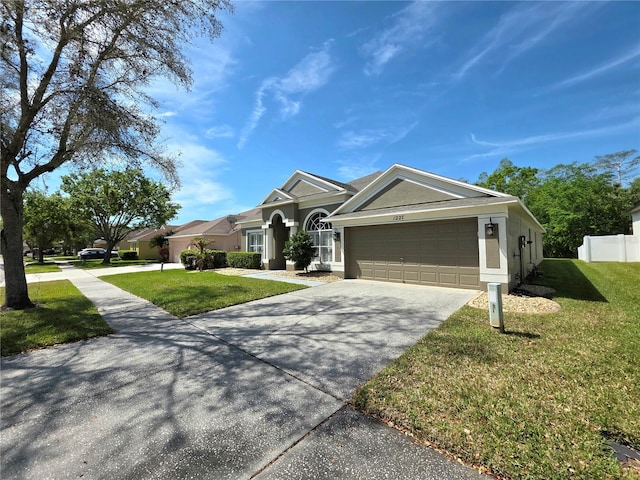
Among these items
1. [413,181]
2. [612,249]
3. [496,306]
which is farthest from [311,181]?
[612,249]

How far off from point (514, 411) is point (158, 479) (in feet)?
10.6

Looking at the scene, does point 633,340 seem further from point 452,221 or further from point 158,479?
point 158,479

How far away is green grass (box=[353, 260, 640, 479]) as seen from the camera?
2.24m

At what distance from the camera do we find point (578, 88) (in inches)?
445

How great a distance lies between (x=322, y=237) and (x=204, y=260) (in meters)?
8.78

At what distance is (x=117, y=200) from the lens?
90.2ft

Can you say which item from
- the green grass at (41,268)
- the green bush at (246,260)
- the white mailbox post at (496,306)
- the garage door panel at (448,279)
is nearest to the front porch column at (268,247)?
the green bush at (246,260)

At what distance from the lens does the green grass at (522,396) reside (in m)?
2.24

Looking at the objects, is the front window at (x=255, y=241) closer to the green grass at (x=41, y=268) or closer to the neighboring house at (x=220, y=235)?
the neighboring house at (x=220, y=235)

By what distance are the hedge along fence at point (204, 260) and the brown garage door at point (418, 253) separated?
35.4 feet

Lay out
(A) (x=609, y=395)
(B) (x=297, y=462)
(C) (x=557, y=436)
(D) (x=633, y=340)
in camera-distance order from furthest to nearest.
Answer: (D) (x=633, y=340) → (A) (x=609, y=395) → (C) (x=557, y=436) → (B) (x=297, y=462)

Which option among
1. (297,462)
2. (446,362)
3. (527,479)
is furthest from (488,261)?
(297,462)

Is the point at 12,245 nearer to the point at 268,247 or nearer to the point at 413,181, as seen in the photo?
the point at 268,247

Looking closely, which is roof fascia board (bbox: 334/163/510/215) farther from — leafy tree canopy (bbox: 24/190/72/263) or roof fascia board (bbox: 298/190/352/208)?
leafy tree canopy (bbox: 24/190/72/263)
